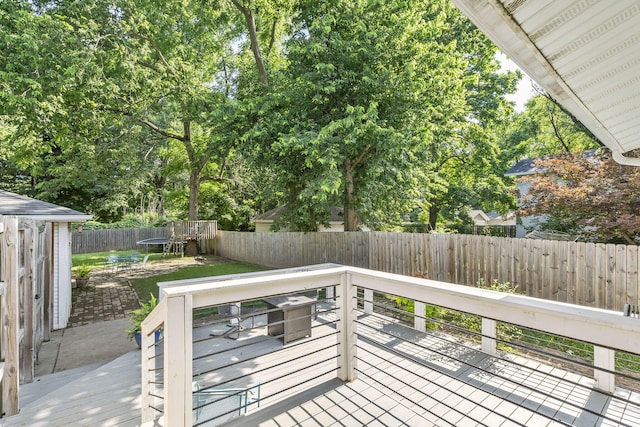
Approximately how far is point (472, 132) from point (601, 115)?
11137 mm

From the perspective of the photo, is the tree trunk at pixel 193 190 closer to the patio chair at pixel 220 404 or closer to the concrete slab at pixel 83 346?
the concrete slab at pixel 83 346

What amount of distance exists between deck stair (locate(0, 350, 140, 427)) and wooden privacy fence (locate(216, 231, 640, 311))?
5825 millimetres

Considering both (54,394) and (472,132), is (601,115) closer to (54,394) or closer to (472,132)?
(54,394)

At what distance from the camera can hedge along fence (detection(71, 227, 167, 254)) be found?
714 inches

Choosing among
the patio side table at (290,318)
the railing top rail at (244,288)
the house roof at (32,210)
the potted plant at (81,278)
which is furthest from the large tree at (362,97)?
the potted plant at (81,278)

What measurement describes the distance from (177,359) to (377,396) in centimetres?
150

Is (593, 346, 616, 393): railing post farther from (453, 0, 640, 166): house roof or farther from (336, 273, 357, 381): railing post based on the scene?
(336, 273, 357, 381): railing post

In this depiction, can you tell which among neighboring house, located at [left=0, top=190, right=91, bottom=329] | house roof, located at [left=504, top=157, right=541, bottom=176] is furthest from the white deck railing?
house roof, located at [left=504, top=157, right=541, bottom=176]

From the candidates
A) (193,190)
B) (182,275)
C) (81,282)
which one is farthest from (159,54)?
(81,282)

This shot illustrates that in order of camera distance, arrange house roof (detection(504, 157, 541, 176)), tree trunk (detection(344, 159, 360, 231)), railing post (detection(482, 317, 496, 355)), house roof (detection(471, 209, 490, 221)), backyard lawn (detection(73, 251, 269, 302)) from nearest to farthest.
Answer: railing post (detection(482, 317, 496, 355))
tree trunk (detection(344, 159, 360, 231))
backyard lawn (detection(73, 251, 269, 302))
house roof (detection(504, 157, 541, 176))
house roof (detection(471, 209, 490, 221))

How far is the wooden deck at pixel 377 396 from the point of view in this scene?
219 cm

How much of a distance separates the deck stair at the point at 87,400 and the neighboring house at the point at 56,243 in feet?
8.42

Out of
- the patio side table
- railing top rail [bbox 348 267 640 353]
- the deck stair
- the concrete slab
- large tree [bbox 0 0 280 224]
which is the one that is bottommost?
the concrete slab

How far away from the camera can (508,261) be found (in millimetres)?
6066
